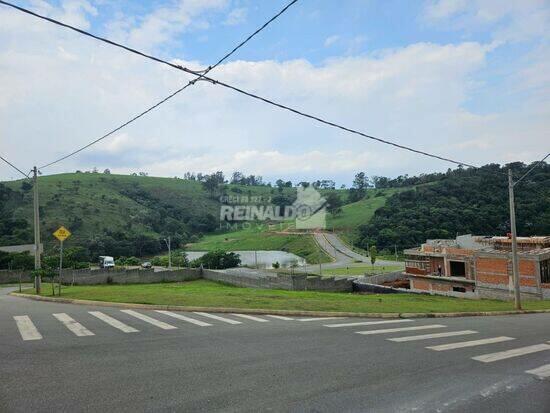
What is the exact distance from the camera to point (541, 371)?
7887 mm

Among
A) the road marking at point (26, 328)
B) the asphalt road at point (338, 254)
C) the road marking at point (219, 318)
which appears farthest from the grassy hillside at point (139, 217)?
the road marking at point (219, 318)

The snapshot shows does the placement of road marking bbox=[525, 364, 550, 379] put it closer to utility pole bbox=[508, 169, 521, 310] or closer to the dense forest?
utility pole bbox=[508, 169, 521, 310]

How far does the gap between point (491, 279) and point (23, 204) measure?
3972 inches

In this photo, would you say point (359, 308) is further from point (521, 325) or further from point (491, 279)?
point (491, 279)

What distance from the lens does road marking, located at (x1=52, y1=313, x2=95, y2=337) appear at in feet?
32.5

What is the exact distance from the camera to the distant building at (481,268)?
3981 centimetres

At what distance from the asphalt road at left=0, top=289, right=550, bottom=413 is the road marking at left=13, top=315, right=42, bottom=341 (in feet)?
0.16

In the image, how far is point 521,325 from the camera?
14.6m

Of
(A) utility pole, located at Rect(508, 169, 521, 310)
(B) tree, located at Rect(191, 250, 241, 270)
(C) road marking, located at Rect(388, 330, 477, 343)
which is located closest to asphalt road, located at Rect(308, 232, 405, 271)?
(B) tree, located at Rect(191, 250, 241, 270)

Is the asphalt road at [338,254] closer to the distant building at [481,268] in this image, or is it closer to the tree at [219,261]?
the tree at [219,261]

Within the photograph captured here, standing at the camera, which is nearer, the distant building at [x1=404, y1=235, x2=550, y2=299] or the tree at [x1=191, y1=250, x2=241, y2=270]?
the distant building at [x1=404, y1=235, x2=550, y2=299]

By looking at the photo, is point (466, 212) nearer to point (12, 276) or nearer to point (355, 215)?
point (355, 215)

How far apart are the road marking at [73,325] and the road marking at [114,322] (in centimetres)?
74

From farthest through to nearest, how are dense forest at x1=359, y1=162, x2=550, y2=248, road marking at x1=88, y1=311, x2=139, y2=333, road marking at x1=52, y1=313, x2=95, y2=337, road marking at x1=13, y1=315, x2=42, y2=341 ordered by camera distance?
dense forest at x1=359, y1=162, x2=550, y2=248 < road marking at x1=88, y1=311, x2=139, y2=333 < road marking at x1=52, y1=313, x2=95, y2=337 < road marking at x1=13, y1=315, x2=42, y2=341
